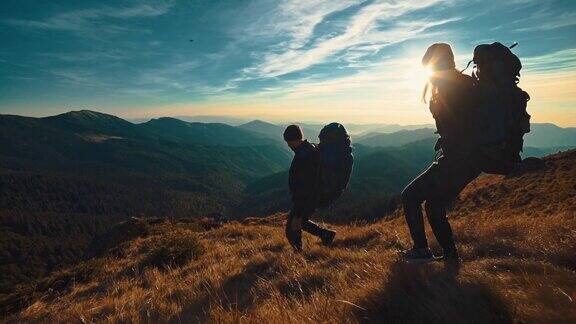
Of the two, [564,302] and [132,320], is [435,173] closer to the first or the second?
[564,302]

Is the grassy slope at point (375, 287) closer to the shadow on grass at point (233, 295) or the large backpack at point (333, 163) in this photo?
the shadow on grass at point (233, 295)

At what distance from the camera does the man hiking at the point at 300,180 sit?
7058 mm

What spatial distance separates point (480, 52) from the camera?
4.16m

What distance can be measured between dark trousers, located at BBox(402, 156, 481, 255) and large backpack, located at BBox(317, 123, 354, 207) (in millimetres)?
2347

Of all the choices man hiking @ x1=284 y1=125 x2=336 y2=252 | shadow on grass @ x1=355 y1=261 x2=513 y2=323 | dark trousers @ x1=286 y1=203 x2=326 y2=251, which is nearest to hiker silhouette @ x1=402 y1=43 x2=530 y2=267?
shadow on grass @ x1=355 y1=261 x2=513 y2=323

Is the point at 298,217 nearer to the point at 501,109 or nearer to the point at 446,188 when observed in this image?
the point at 446,188

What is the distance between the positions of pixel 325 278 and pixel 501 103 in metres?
2.56

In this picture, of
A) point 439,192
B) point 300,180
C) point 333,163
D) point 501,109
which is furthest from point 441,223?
point 300,180

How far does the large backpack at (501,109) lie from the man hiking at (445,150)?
12 centimetres

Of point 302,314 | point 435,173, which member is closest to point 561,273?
point 435,173

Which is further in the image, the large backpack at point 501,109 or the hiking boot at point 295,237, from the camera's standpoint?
the hiking boot at point 295,237

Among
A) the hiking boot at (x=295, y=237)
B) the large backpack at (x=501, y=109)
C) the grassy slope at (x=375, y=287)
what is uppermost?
the large backpack at (x=501, y=109)

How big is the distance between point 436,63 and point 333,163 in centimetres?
297

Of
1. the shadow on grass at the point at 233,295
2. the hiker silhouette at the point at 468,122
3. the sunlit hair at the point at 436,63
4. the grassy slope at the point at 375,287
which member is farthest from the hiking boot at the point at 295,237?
the sunlit hair at the point at 436,63
